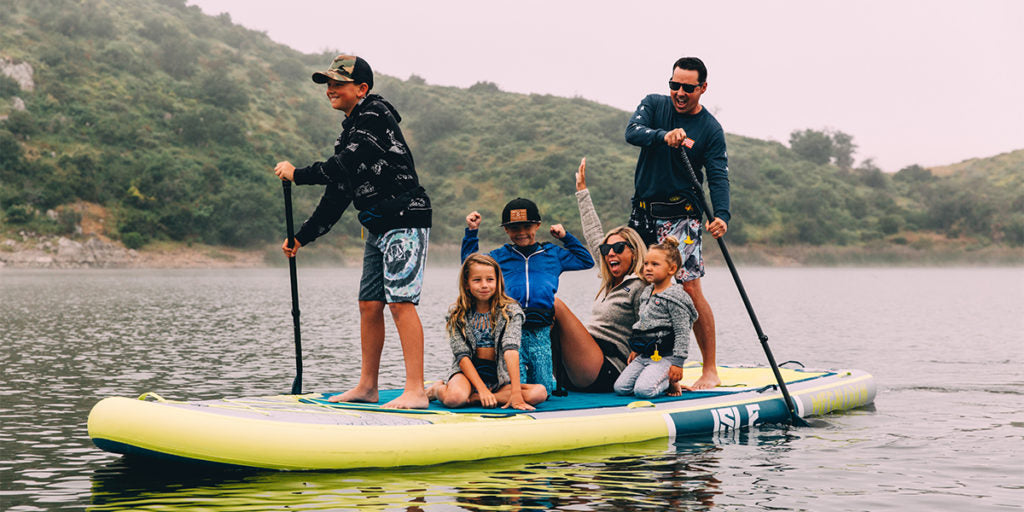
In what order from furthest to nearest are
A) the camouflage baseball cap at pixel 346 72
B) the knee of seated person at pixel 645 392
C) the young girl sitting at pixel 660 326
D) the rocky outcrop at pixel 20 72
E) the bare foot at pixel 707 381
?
1. the rocky outcrop at pixel 20 72
2. the bare foot at pixel 707 381
3. the knee of seated person at pixel 645 392
4. the young girl sitting at pixel 660 326
5. the camouflage baseball cap at pixel 346 72

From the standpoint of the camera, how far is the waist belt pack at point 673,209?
30.1 feet

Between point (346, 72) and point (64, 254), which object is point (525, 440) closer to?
point (346, 72)

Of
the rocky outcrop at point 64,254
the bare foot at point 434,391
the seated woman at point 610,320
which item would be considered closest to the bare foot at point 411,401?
the bare foot at point 434,391

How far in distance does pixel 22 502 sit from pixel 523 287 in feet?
12.6

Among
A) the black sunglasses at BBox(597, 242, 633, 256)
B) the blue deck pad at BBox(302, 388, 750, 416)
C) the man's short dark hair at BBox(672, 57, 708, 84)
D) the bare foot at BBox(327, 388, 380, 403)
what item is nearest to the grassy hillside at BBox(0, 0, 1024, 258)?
the bare foot at BBox(327, 388, 380, 403)

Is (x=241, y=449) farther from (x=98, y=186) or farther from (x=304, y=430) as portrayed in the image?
(x=98, y=186)

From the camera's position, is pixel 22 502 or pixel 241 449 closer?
pixel 22 502

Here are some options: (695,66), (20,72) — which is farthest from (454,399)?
(20,72)

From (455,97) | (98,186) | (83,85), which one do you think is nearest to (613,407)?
(98,186)

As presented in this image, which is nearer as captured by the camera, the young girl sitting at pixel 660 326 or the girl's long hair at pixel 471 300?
the girl's long hair at pixel 471 300

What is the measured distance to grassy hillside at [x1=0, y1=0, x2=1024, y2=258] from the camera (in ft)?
219

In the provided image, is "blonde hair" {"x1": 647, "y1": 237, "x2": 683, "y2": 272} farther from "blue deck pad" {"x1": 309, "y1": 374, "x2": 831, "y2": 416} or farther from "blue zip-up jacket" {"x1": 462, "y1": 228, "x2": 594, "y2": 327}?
"blue deck pad" {"x1": 309, "y1": 374, "x2": 831, "y2": 416}

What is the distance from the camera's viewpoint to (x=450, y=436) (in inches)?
282

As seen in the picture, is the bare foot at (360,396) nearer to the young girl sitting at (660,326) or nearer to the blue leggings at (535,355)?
the blue leggings at (535,355)
